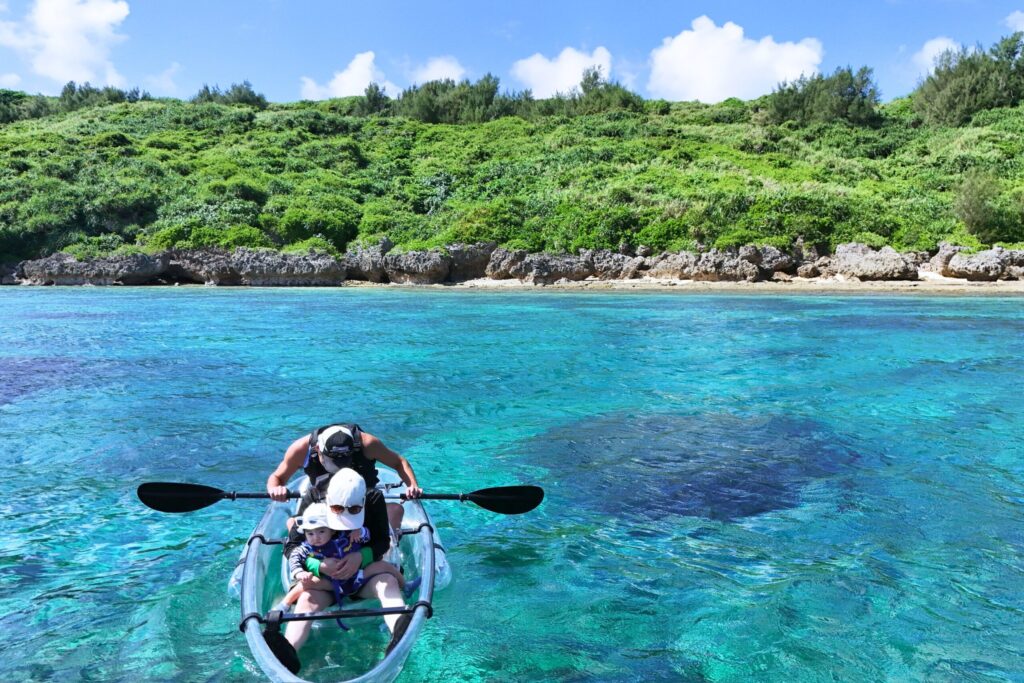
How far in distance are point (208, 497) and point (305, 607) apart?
4.75ft

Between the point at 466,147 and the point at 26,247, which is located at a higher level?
the point at 466,147

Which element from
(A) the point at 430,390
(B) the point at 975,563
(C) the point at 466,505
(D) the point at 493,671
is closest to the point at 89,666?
(D) the point at 493,671

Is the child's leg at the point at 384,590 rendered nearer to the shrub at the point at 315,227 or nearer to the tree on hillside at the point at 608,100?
the shrub at the point at 315,227

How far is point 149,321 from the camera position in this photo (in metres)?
19.7

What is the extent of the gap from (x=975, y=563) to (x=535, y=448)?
14.0ft

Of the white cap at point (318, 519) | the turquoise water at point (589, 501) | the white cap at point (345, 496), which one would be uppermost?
the white cap at point (345, 496)

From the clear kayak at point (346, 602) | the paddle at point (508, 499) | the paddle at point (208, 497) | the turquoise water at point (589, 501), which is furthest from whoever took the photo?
the paddle at point (508, 499)

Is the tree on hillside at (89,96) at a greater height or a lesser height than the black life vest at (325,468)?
greater

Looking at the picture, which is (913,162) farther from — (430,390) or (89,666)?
(89,666)

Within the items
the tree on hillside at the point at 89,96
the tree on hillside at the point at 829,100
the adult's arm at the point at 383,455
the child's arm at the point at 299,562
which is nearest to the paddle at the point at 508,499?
the adult's arm at the point at 383,455

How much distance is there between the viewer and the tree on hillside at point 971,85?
46625mm

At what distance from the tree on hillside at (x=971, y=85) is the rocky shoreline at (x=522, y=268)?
1017 inches

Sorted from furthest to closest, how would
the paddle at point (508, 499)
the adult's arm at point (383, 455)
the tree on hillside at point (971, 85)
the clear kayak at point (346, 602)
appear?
the tree on hillside at point (971, 85)
the paddle at point (508, 499)
the adult's arm at point (383, 455)
the clear kayak at point (346, 602)

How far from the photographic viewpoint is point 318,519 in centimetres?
360
